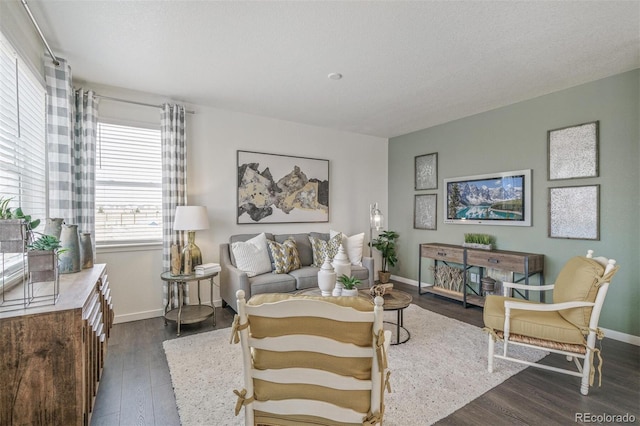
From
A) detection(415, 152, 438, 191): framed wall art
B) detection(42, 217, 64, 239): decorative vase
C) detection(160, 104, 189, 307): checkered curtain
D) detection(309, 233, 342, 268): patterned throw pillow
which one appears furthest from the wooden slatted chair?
detection(415, 152, 438, 191): framed wall art

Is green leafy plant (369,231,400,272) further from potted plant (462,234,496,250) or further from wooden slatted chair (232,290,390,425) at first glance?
wooden slatted chair (232,290,390,425)

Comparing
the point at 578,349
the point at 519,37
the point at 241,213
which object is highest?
the point at 519,37

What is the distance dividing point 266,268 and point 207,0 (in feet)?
9.10

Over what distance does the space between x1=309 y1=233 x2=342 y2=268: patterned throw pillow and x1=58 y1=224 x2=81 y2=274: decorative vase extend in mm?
2730

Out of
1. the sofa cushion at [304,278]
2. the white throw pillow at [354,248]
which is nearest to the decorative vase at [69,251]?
the sofa cushion at [304,278]

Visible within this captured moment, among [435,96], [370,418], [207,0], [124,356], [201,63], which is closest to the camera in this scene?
[370,418]

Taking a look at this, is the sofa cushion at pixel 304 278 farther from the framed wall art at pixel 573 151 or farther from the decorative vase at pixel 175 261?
the framed wall art at pixel 573 151

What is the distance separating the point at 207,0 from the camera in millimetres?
2025

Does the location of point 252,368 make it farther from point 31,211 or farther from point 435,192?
point 435,192

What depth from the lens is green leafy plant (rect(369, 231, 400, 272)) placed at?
534 cm

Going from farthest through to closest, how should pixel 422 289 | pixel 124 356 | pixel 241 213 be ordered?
pixel 422 289 → pixel 241 213 → pixel 124 356

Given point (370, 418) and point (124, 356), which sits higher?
point (370, 418)

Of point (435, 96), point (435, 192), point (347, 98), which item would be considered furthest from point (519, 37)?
point (435, 192)

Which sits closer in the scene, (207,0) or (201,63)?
(207,0)
